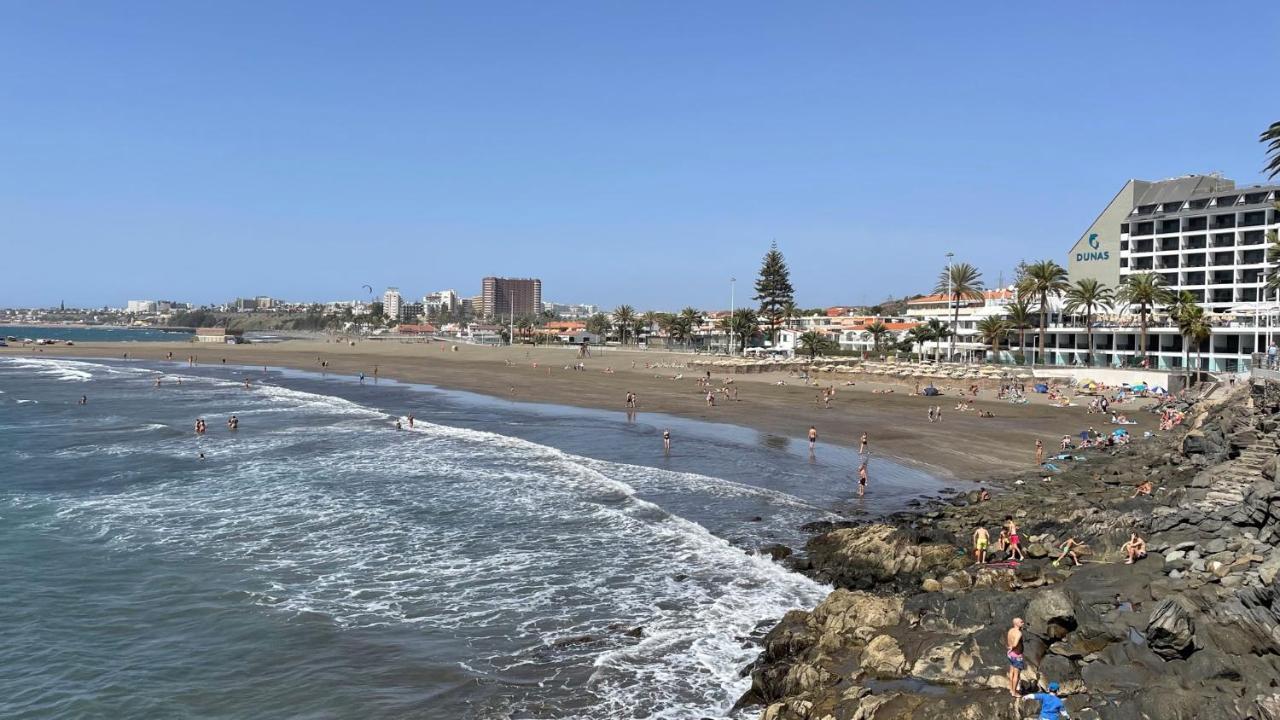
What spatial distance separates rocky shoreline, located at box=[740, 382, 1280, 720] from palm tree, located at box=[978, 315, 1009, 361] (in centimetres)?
5719

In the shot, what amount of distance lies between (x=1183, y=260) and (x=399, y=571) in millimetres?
85894

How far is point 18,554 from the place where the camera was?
1936 centimetres

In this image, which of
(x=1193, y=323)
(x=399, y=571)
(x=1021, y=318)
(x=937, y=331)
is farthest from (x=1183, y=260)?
(x=399, y=571)

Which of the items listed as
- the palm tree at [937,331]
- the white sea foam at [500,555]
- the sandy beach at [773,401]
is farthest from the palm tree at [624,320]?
the white sea foam at [500,555]

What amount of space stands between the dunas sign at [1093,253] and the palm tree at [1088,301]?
1189 cm

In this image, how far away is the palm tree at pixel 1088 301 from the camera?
66.7 m

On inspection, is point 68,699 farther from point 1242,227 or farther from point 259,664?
point 1242,227

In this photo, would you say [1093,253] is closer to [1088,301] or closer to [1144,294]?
[1088,301]

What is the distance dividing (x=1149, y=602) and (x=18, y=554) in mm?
24557

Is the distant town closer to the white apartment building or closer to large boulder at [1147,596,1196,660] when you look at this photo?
the white apartment building

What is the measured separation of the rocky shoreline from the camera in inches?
396

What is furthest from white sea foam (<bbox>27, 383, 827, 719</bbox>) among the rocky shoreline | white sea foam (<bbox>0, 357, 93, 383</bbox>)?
white sea foam (<bbox>0, 357, 93, 383</bbox>)

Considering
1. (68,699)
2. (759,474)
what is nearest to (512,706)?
(68,699)

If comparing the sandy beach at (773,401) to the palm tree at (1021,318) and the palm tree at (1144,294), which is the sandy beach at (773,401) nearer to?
the palm tree at (1144,294)
